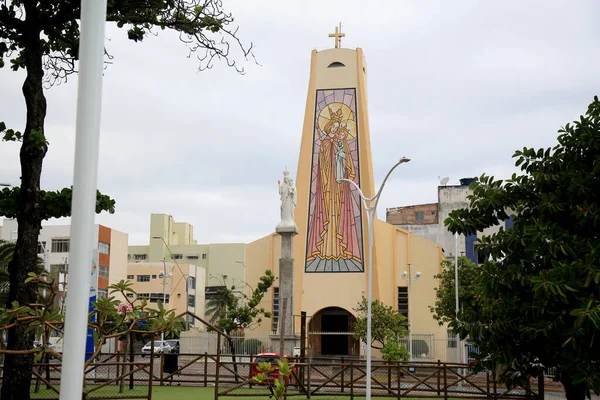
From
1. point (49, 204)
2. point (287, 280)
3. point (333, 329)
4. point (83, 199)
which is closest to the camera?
point (83, 199)

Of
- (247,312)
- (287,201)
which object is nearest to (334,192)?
(247,312)

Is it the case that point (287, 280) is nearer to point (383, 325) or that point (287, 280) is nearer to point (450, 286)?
point (383, 325)

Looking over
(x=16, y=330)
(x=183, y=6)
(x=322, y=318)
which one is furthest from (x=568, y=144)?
(x=322, y=318)

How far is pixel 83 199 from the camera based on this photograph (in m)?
4.58

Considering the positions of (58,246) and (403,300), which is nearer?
(403,300)

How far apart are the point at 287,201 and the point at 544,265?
74.3ft

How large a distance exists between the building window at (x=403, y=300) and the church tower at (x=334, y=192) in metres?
2.52

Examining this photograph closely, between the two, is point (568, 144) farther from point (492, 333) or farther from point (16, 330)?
point (16, 330)

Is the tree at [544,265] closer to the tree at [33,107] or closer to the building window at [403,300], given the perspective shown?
the tree at [33,107]

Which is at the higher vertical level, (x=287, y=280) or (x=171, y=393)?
(x=287, y=280)

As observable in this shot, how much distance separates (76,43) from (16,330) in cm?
547

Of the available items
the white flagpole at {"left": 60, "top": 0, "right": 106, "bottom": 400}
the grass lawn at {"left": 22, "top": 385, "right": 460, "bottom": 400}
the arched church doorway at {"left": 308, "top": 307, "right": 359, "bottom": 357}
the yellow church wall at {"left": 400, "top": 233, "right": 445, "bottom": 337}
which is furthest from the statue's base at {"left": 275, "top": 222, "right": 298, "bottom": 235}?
the white flagpole at {"left": 60, "top": 0, "right": 106, "bottom": 400}

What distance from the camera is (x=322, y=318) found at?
160ft

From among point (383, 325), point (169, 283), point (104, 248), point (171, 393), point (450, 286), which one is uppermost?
point (104, 248)
